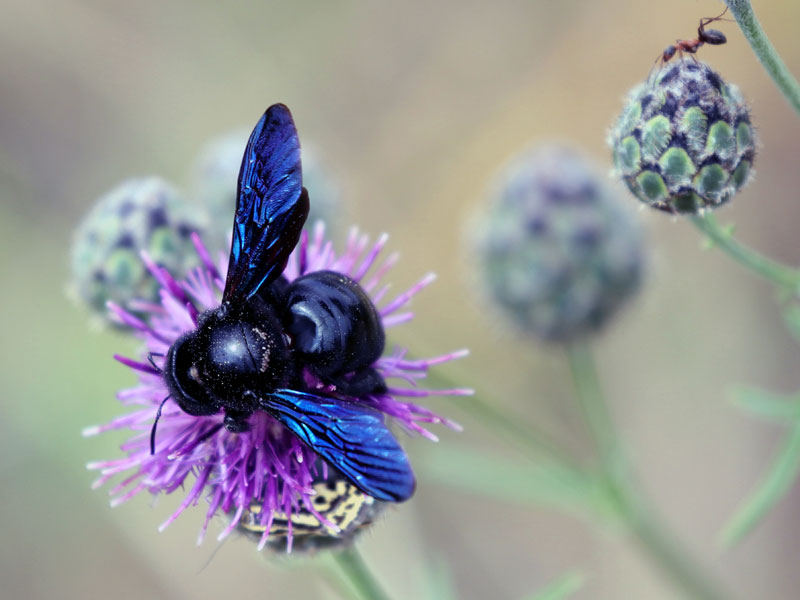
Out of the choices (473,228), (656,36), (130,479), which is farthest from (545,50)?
(130,479)

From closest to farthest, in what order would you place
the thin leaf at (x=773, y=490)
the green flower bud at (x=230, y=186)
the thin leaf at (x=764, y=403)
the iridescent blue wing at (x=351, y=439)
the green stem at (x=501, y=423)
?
the iridescent blue wing at (x=351, y=439), the thin leaf at (x=773, y=490), the thin leaf at (x=764, y=403), the green stem at (x=501, y=423), the green flower bud at (x=230, y=186)

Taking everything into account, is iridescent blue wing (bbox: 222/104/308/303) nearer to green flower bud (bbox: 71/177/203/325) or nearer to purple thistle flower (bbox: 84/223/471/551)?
purple thistle flower (bbox: 84/223/471/551)

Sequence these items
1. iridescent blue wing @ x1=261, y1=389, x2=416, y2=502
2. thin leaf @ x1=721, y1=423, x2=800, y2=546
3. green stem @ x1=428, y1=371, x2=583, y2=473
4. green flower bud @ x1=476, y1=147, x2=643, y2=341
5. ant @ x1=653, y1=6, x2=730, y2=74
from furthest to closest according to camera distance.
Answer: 1. green flower bud @ x1=476, y1=147, x2=643, y2=341
2. green stem @ x1=428, y1=371, x2=583, y2=473
3. thin leaf @ x1=721, y1=423, x2=800, y2=546
4. ant @ x1=653, y1=6, x2=730, y2=74
5. iridescent blue wing @ x1=261, y1=389, x2=416, y2=502

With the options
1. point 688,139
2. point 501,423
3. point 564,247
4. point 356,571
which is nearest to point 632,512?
point 501,423

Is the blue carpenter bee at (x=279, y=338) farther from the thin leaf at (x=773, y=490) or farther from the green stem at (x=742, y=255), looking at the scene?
the thin leaf at (x=773, y=490)

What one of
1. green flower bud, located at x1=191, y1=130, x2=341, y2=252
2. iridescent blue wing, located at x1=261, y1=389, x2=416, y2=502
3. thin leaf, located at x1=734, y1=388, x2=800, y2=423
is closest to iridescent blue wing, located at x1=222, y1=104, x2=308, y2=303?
iridescent blue wing, located at x1=261, y1=389, x2=416, y2=502

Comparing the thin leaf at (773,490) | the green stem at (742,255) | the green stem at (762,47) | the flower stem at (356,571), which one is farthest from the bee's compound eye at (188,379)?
the thin leaf at (773,490)
